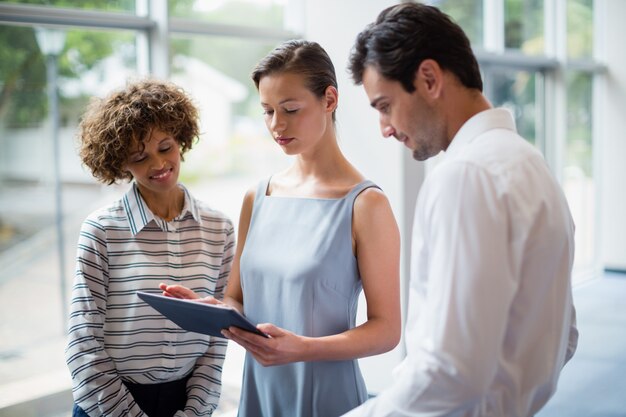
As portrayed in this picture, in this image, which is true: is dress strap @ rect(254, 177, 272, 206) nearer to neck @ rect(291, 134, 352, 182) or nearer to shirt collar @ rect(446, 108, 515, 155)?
neck @ rect(291, 134, 352, 182)

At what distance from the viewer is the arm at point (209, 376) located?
1.72 metres

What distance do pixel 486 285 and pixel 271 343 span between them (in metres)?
0.57

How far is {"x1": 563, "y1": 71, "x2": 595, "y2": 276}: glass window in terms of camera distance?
6.95 metres

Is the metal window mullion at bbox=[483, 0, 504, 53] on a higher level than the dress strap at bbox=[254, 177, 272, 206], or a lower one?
higher

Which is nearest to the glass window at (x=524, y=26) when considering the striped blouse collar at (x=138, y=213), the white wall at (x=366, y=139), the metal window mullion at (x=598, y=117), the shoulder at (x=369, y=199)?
the metal window mullion at (x=598, y=117)

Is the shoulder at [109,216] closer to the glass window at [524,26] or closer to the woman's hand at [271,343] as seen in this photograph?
the woman's hand at [271,343]

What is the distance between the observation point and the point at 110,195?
3189 mm

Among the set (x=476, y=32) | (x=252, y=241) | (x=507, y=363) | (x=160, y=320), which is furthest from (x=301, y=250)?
(x=476, y=32)

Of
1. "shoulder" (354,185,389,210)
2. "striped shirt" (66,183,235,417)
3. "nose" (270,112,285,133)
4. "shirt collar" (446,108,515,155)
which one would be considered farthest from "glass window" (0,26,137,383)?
"shirt collar" (446,108,515,155)

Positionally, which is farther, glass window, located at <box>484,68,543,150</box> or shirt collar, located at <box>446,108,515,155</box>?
glass window, located at <box>484,68,543,150</box>

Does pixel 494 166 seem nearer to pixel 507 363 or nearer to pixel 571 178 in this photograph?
pixel 507 363

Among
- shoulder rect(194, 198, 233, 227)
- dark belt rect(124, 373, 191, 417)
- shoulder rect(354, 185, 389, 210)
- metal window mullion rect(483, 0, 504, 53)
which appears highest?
metal window mullion rect(483, 0, 504, 53)

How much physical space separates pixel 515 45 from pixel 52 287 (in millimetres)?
4809

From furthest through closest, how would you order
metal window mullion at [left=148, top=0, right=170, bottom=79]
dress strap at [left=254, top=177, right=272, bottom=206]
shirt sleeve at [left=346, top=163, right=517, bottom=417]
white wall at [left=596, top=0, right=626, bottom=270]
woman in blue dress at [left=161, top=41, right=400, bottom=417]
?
white wall at [left=596, top=0, right=626, bottom=270] → metal window mullion at [left=148, top=0, right=170, bottom=79] → dress strap at [left=254, top=177, right=272, bottom=206] → woman in blue dress at [left=161, top=41, right=400, bottom=417] → shirt sleeve at [left=346, top=163, right=517, bottom=417]
